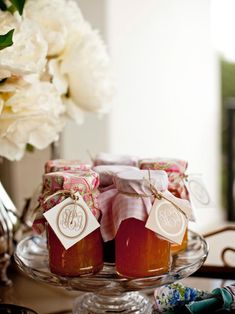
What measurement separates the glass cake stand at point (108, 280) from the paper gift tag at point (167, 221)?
0.22 feet

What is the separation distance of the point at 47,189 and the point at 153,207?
0.53ft

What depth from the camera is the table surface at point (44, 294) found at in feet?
3.20

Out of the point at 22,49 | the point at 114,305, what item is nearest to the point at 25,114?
the point at 22,49

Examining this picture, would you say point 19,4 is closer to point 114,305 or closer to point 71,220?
point 71,220

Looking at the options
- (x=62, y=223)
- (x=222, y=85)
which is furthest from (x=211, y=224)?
(x=62, y=223)

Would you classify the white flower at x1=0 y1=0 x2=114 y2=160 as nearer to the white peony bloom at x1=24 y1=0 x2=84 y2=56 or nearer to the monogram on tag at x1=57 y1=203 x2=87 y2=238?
the white peony bloom at x1=24 y1=0 x2=84 y2=56

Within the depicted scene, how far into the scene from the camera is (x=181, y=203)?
86cm

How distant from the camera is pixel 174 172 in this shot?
38.0 inches

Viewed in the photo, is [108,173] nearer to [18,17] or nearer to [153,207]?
[153,207]

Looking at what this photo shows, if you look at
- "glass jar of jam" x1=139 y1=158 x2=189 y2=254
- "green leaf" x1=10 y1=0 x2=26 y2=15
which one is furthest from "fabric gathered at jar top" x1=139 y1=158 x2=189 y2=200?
"green leaf" x1=10 y1=0 x2=26 y2=15

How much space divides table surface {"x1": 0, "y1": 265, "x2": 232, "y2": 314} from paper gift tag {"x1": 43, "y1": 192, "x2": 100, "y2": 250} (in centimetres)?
20

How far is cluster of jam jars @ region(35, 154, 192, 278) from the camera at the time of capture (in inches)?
32.6

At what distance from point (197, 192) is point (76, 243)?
0.86 feet

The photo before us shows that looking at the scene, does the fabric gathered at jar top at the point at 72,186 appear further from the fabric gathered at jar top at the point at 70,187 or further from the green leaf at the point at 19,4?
the green leaf at the point at 19,4
